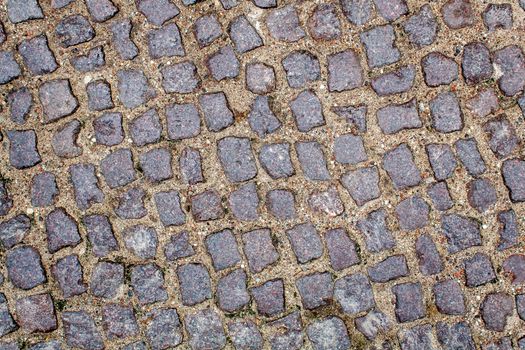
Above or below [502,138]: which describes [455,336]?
below

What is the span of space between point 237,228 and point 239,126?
23.6 inches

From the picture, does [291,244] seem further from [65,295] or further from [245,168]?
[65,295]

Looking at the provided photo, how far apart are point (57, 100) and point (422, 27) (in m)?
2.19

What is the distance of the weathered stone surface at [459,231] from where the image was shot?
11.4 feet

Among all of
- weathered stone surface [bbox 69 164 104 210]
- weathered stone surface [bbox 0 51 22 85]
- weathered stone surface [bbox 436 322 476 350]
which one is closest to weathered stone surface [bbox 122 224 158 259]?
weathered stone surface [bbox 69 164 104 210]

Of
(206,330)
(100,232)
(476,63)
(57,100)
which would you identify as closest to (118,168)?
(100,232)

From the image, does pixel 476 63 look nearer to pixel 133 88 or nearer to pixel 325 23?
pixel 325 23

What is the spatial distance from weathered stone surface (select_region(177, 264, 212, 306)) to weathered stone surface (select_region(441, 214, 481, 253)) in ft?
4.65

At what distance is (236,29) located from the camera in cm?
353

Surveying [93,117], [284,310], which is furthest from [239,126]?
[284,310]

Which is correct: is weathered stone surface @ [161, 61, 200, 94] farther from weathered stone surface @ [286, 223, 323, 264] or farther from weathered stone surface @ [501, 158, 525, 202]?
weathered stone surface @ [501, 158, 525, 202]

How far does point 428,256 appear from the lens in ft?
11.4

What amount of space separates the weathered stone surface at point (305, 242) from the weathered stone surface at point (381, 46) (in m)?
1.03

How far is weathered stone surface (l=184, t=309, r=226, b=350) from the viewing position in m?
3.51
